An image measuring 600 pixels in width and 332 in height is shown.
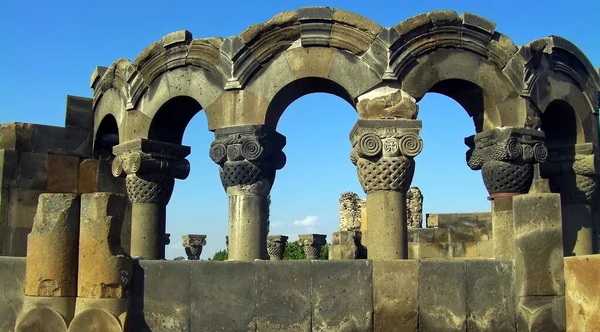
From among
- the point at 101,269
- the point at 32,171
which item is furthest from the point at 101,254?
the point at 32,171

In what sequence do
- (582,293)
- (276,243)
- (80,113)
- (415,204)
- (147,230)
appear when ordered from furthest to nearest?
(276,243) < (415,204) < (80,113) < (147,230) < (582,293)

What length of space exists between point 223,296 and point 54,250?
1326mm

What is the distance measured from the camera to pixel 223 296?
5727 millimetres

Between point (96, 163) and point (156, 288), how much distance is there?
14.1 ft

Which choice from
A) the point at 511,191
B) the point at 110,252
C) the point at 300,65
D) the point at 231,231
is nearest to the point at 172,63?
the point at 300,65

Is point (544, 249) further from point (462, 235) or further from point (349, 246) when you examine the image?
point (462, 235)

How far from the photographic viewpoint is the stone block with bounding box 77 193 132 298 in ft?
18.3

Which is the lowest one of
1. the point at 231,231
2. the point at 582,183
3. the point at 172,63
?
the point at 231,231

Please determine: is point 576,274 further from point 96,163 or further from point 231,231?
point 96,163

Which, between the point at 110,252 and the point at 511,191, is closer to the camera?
the point at 110,252

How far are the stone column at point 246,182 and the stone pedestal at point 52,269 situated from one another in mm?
2296

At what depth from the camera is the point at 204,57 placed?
27.2 feet

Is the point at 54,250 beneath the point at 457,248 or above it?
beneath

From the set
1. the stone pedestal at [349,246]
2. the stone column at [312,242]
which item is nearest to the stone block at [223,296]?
the stone pedestal at [349,246]
